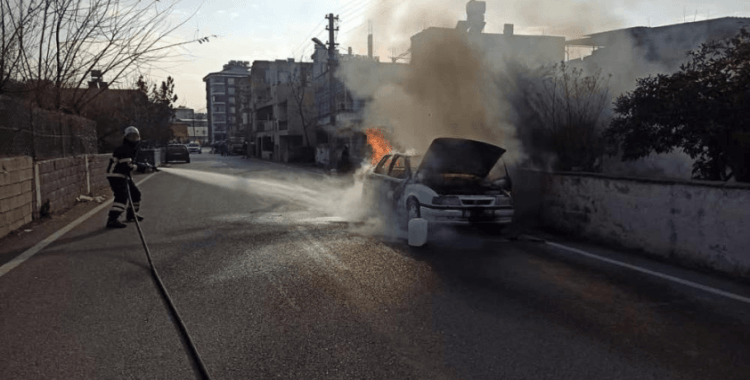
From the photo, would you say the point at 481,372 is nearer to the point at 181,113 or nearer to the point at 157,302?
the point at 157,302

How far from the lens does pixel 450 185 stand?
8094 mm

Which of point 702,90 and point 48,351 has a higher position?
point 702,90

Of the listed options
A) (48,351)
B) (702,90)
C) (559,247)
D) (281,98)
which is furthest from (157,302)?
(281,98)

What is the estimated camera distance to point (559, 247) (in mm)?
7277

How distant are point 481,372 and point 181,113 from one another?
154429mm

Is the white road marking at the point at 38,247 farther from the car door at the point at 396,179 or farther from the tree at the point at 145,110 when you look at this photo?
the tree at the point at 145,110

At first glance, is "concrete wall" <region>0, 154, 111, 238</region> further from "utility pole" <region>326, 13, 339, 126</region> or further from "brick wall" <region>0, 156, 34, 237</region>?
"utility pole" <region>326, 13, 339, 126</region>

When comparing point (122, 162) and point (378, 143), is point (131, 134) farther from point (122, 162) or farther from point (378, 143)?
point (378, 143)

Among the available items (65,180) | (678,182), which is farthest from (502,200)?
(65,180)

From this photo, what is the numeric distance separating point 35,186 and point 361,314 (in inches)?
293

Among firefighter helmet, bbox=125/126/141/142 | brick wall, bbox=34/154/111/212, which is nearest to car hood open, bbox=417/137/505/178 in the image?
firefighter helmet, bbox=125/126/141/142

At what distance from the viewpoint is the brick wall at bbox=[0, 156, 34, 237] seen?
7.44m

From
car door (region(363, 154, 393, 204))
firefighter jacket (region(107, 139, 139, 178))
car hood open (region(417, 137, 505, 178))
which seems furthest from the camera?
car door (region(363, 154, 393, 204))

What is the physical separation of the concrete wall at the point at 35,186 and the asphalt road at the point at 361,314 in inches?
46.8
